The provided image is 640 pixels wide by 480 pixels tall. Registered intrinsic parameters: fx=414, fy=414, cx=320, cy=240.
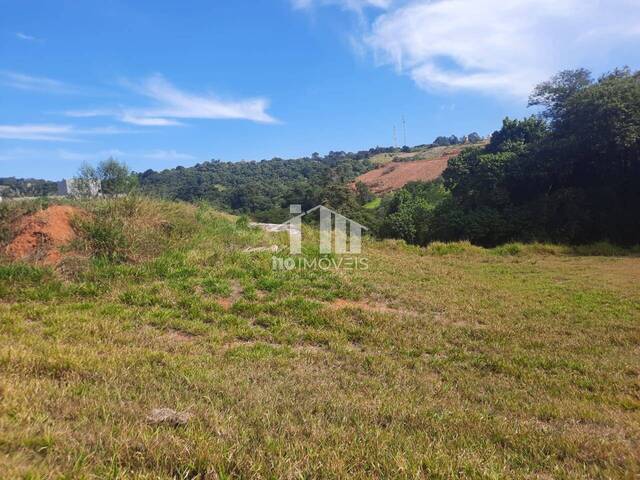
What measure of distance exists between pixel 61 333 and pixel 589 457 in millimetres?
4878

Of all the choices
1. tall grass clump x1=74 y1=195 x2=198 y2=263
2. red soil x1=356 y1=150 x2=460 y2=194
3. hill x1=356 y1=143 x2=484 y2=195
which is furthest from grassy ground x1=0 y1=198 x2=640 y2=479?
red soil x1=356 y1=150 x2=460 y2=194

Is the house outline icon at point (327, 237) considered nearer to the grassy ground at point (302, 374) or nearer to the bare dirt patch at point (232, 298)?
the grassy ground at point (302, 374)

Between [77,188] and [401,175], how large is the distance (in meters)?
46.9

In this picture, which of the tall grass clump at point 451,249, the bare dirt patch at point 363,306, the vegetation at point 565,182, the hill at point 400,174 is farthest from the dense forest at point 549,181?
the hill at point 400,174

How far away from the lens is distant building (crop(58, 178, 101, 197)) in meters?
10.2

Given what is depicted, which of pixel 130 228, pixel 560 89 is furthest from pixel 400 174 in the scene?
pixel 130 228

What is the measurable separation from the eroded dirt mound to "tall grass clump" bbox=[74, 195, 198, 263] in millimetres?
276

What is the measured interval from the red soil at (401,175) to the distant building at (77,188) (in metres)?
36.4

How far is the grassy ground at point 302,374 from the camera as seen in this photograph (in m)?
2.25

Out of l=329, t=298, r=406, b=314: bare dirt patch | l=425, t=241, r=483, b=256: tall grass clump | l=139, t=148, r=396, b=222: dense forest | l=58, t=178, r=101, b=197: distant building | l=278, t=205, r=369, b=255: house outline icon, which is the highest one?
l=139, t=148, r=396, b=222: dense forest

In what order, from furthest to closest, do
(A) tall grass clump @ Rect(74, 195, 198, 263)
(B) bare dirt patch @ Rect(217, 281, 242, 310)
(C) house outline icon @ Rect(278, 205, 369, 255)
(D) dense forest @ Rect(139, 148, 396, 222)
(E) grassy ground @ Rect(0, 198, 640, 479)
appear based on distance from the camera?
(D) dense forest @ Rect(139, 148, 396, 222)
(C) house outline icon @ Rect(278, 205, 369, 255)
(A) tall grass clump @ Rect(74, 195, 198, 263)
(B) bare dirt patch @ Rect(217, 281, 242, 310)
(E) grassy ground @ Rect(0, 198, 640, 479)

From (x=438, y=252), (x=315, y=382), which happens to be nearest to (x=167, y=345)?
(x=315, y=382)

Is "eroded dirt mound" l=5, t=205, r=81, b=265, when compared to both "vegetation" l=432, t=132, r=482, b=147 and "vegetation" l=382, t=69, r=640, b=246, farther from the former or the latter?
"vegetation" l=432, t=132, r=482, b=147

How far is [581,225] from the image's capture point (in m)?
19.2
